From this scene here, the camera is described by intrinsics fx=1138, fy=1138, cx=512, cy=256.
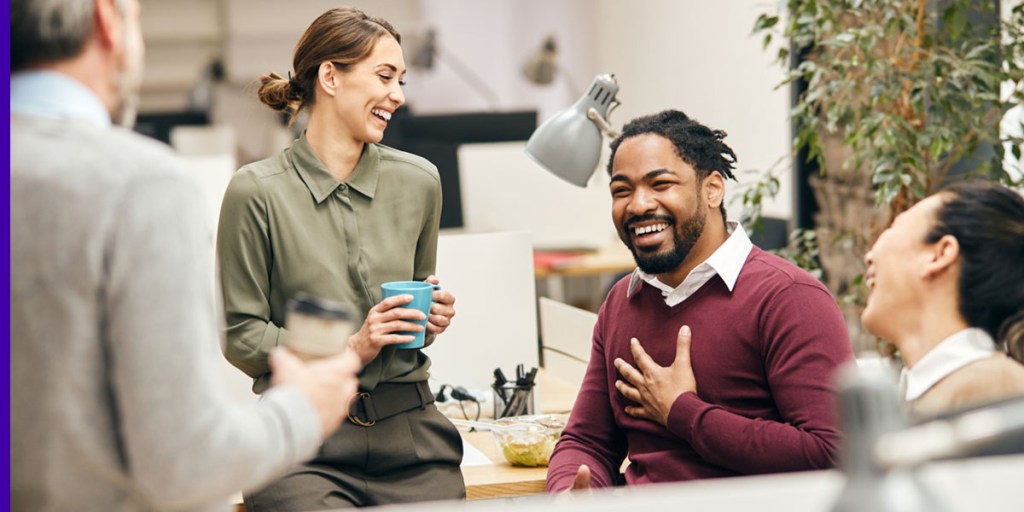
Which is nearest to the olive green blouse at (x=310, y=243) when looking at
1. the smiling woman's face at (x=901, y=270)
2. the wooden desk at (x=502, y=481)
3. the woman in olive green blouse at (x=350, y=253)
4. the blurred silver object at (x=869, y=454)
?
the woman in olive green blouse at (x=350, y=253)

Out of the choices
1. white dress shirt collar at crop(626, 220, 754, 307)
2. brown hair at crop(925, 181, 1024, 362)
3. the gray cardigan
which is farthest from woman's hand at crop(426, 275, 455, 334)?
the gray cardigan

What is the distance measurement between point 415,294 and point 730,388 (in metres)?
0.59

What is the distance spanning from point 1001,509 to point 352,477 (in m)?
1.44

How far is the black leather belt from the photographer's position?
86.7 inches

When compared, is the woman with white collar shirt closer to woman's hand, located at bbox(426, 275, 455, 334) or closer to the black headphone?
woman's hand, located at bbox(426, 275, 455, 334)

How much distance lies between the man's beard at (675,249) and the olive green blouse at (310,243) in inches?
18.7

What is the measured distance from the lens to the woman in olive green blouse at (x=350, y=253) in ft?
7.05

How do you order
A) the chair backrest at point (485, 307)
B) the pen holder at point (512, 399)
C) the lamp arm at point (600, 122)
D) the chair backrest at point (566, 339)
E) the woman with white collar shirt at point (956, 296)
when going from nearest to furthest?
1. the woman with white collar shirt at point (956, 296)
2. the lamp arm at point (600, 122)
3. the pen holder at point (512, 399)
4. the chair backrest at point (566, 339)
5. the chair backrest at point (485, 307)

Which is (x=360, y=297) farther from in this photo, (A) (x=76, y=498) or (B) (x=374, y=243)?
(A) (x=76, y=498)

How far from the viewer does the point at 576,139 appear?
8.12 ft

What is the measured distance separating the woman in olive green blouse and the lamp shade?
0.27 m

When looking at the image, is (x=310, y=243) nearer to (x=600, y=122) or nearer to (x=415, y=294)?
(x=415, y=294)

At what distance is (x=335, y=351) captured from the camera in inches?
47.8

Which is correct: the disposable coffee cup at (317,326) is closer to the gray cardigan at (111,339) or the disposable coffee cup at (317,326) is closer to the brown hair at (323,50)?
the gray cardigan at (111,339)
